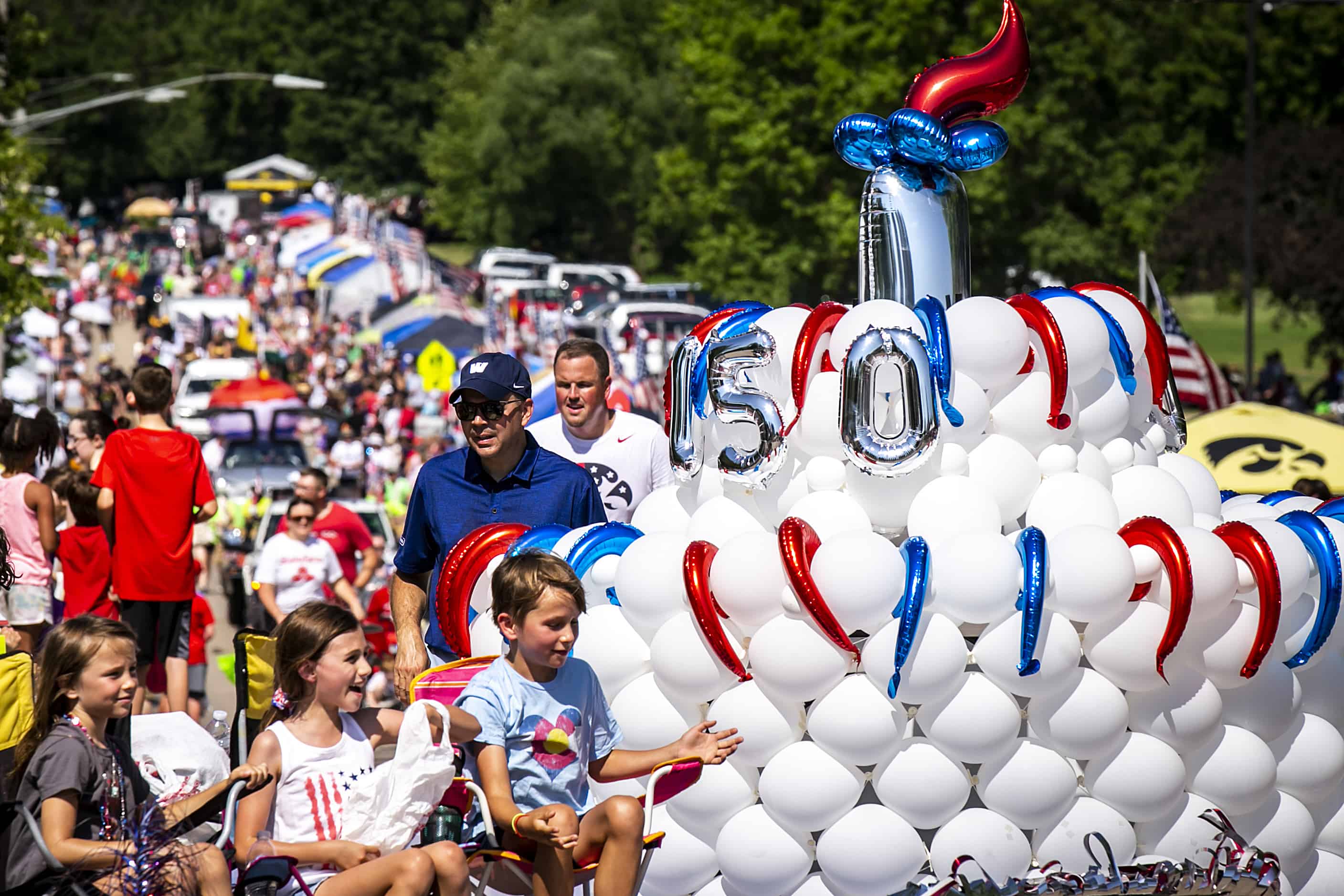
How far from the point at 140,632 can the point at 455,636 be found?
304cm

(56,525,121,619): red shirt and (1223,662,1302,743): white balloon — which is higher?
(56,525,121,619): red shirt

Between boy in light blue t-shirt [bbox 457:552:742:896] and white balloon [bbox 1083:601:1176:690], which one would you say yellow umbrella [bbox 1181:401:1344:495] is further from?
boy in light blue t-shirt [bbox 457:552:742:896]

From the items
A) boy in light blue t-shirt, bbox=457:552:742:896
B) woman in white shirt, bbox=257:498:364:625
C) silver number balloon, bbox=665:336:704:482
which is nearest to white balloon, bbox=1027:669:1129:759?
boy in light blue t-shirt, bbox=457:552:742:896

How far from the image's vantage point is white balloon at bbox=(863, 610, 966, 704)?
524cm

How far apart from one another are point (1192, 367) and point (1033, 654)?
12748 mm

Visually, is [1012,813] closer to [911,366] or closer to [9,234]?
[911,366]

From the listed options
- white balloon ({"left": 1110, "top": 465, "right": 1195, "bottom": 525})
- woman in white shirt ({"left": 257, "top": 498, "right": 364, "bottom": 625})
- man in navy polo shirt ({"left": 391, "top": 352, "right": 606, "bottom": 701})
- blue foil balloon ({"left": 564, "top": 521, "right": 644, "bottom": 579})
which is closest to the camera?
white balloon ({"left": 1110, "top": 465, "right": 1195, "bottom": 525})

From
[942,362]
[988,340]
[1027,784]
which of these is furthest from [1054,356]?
[1027,784]

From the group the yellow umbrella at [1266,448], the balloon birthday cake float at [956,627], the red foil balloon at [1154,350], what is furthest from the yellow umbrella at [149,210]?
the red foil balloon at [1154,350]

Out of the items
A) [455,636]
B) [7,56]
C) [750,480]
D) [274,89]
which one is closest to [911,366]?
[750,480]

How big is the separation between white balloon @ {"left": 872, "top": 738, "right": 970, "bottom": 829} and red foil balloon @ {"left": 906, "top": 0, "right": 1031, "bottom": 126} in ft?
8.25

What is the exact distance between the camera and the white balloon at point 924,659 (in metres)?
5.24

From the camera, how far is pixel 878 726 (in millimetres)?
5289

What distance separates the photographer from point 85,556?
8.85m
